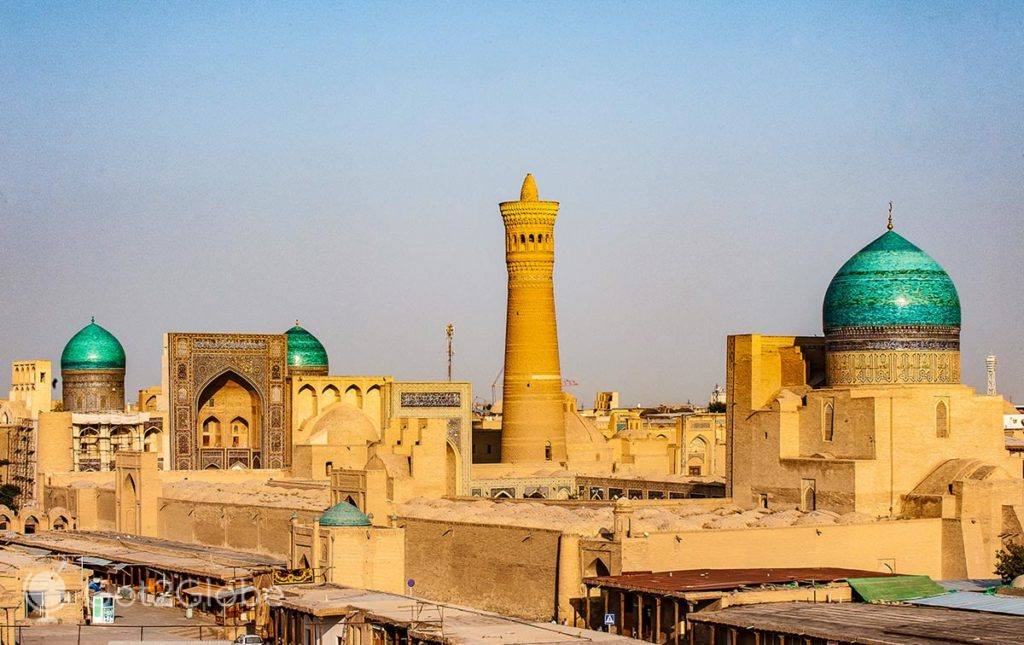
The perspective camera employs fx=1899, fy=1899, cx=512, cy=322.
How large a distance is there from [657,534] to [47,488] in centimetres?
2239

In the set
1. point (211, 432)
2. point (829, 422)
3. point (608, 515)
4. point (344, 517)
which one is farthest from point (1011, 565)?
point (211, 432)

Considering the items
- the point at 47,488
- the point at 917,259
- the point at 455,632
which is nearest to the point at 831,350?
the point at 917,259

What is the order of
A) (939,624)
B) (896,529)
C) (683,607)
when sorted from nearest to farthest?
(939,624) < (683,607) < (896,529)

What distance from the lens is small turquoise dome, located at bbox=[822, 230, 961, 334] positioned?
35.8 meters

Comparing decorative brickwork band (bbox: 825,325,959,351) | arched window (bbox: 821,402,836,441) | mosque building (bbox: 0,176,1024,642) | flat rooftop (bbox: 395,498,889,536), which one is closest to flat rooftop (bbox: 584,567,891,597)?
mosque building (bbox: 0,176,1024,642)

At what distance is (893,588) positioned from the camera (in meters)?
28.3

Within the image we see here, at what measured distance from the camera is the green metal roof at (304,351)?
5303 cm

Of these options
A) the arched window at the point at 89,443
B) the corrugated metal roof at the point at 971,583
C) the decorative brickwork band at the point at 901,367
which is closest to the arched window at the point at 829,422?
the decorative brickwork band at the point at 901,367

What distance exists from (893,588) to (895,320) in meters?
8.61

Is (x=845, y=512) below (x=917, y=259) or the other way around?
below

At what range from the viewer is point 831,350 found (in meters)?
36.7

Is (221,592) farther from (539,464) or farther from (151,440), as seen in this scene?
(151,440)

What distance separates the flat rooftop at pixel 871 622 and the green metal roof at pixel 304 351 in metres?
28.1

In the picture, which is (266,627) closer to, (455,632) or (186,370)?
(455,632)
